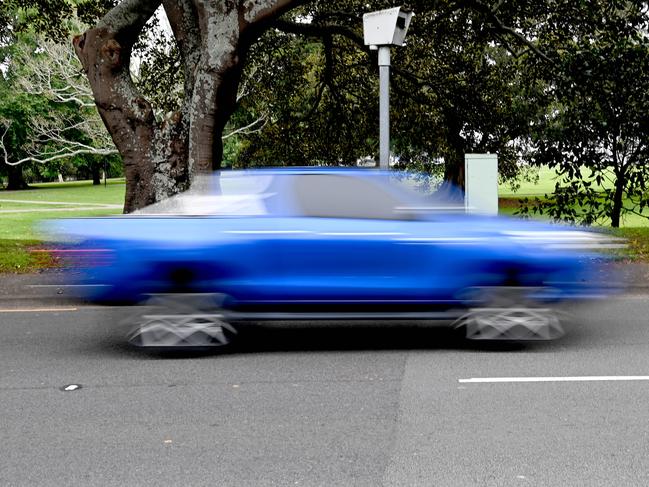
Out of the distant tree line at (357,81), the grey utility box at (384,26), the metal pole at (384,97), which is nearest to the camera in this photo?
the grey utility box at (384,26)

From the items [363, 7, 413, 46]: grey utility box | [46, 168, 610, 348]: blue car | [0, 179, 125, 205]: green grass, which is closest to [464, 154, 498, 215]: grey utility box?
[363, 7, 413, 46]: grey utility box

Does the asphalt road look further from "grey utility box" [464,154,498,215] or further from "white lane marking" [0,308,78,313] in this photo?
"grey utility box" [464,154,498,215]

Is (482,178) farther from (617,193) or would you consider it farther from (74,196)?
(74,196)

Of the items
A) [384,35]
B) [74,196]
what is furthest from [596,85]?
[74,196]

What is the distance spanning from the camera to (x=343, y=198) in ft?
22.9

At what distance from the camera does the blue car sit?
22.0 ft

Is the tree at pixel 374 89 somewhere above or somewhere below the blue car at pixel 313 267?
above

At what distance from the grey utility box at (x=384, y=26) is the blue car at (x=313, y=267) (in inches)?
165

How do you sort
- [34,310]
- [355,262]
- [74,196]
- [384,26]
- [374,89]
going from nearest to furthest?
[355,262]
[34,310]
[384,26]
[374,89]
[74,196]

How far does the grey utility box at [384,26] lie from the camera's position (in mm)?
10375

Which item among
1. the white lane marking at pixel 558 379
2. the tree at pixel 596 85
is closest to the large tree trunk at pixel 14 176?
the tree at pixel 596 85

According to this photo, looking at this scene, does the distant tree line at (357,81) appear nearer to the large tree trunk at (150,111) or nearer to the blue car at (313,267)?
the large tree trunk at (150,111)

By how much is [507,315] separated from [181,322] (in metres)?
2.68

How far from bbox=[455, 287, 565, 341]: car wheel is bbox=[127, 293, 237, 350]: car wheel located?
203cm
